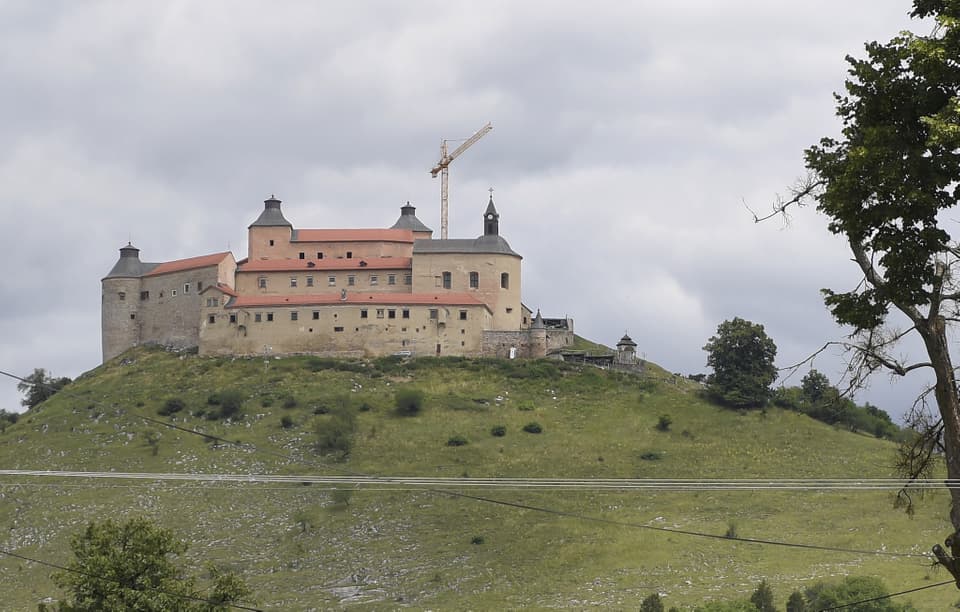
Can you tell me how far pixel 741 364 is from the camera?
116 m

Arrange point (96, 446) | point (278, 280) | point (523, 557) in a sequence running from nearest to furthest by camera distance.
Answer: point (523, 557)
point (96, 446)
point (278, 280)

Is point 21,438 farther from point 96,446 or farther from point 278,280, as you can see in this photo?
point 278,280

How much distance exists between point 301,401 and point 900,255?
94.9 meters

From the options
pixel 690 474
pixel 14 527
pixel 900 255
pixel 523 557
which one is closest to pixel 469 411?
pixel 690 474

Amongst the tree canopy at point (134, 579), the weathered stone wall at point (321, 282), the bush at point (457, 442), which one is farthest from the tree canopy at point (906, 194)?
the weathered stone wall at point (321, 282)

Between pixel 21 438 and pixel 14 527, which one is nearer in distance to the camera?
pixel 14 527

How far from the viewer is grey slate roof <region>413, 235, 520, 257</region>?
12494 cm

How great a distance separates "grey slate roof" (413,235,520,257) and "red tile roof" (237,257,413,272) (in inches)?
78.8

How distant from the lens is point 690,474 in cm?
9606

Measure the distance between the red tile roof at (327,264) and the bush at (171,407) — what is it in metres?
18.8

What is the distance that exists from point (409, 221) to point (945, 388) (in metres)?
122

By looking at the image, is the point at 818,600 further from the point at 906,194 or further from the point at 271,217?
the point at 271,217

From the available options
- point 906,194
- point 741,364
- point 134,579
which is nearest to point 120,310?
point 741,364

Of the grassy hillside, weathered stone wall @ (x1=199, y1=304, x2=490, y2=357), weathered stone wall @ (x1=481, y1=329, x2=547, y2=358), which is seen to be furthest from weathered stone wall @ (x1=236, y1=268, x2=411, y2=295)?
weathered stone wall @ (x1=481, y1=329, x2=547, y2=358)
